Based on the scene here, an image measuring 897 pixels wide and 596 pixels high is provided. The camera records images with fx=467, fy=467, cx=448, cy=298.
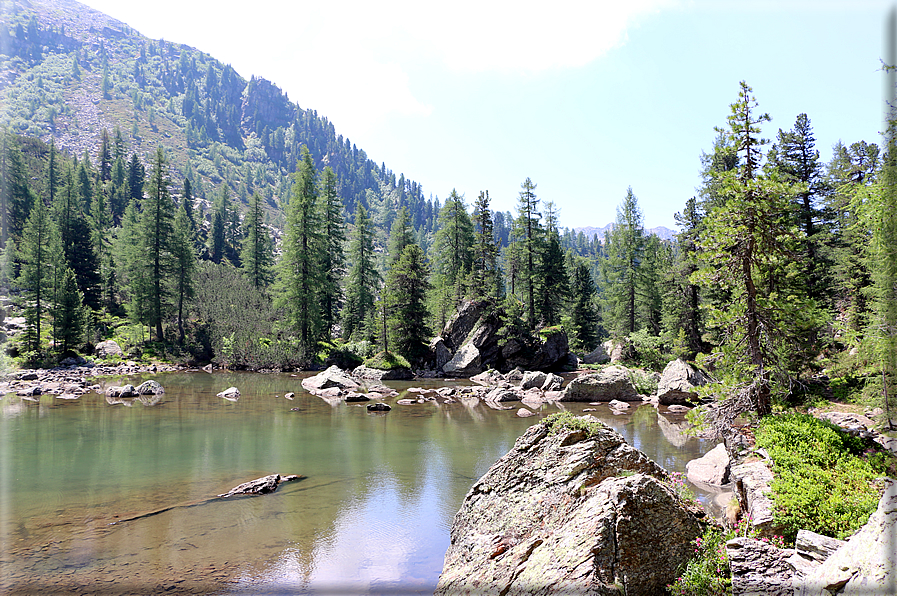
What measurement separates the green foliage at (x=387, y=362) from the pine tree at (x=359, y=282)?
8371 mm

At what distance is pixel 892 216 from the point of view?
30.5ft

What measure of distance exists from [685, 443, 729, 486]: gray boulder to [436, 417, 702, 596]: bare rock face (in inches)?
274

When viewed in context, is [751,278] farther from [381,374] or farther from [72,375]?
[72,375]

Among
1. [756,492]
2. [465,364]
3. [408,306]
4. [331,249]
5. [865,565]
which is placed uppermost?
[331,249]

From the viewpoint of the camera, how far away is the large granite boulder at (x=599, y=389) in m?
26.5

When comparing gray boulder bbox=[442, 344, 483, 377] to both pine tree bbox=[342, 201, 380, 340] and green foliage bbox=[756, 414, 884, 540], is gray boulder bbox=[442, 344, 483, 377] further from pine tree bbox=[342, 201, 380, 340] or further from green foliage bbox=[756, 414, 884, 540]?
green foliage bbox=[756, 414, 884, 540]

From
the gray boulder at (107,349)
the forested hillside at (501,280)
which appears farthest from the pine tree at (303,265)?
the gray boulder at (107,349)

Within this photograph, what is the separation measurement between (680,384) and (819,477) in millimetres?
20166

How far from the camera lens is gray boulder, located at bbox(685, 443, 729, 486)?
12352 millimetres

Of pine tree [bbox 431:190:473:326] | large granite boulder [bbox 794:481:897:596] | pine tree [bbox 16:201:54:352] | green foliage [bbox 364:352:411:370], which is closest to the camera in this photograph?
large granite boulder [bbox 794:481:897:596]

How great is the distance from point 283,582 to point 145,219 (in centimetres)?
4949

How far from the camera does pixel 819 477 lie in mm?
7000

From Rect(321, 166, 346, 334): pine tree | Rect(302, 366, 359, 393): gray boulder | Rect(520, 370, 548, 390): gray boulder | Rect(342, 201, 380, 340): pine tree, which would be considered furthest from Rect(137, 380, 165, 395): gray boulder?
Rect(520, 370, 548, 390): gray boulder

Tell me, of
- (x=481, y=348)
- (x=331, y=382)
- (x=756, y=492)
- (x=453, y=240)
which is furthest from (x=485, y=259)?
(x=756, y=492)
